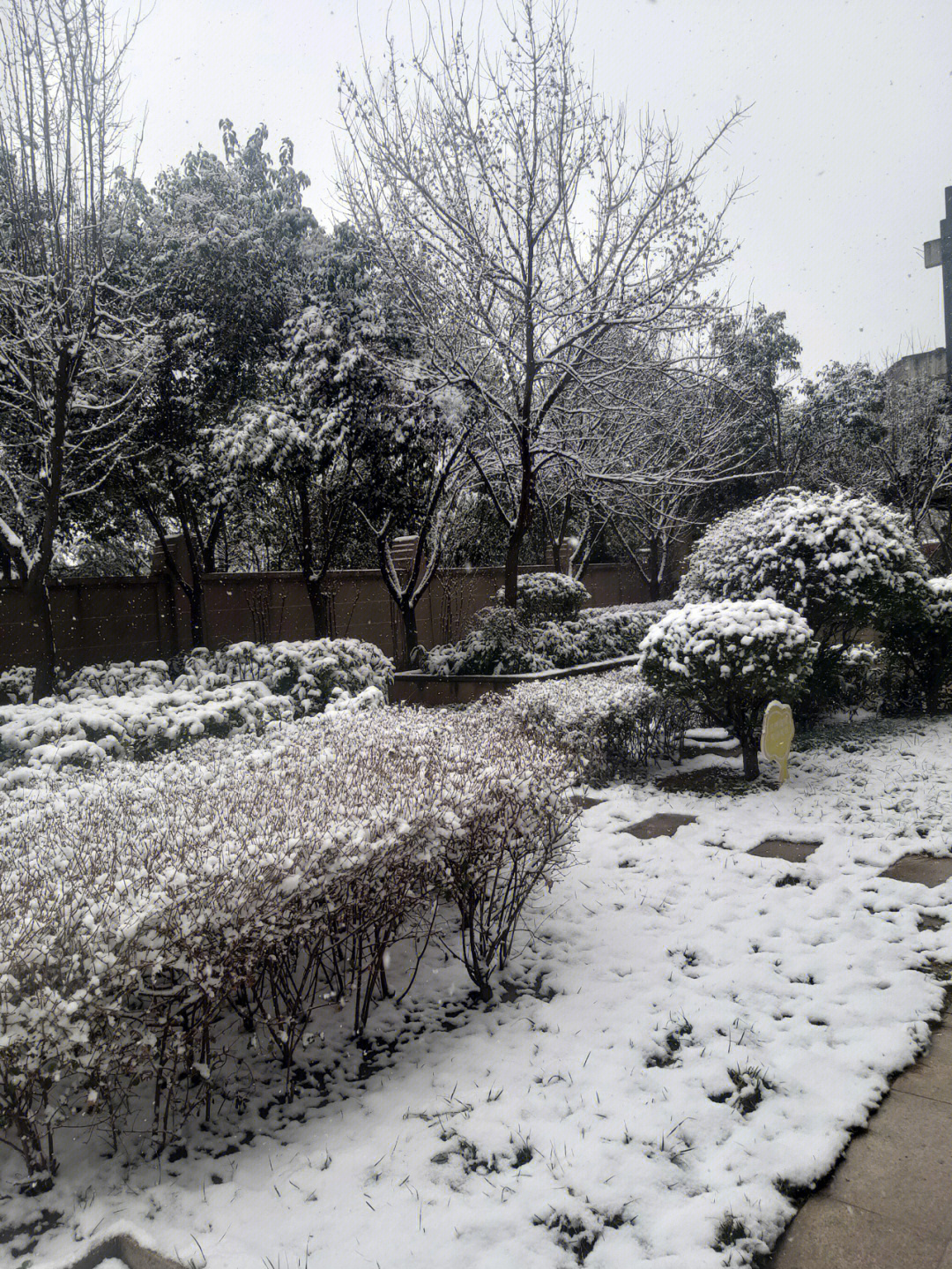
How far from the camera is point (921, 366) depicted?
24047 millimetres

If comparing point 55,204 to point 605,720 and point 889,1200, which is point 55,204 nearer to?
point 605,720

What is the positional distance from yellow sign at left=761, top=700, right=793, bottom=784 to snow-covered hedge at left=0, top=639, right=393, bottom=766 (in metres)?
2.83

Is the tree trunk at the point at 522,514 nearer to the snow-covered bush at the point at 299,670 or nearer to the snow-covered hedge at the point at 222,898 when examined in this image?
the snow-covered bush at the point at 299,670

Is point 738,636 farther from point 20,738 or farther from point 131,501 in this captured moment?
point 131,501

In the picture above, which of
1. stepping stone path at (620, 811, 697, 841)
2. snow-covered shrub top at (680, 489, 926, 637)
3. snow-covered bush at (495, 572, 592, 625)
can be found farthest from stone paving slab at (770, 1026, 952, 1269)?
snow-covered bush at (495, 572, 592, 625)

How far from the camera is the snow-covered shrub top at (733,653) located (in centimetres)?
548

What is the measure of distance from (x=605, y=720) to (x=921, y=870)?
2.51 metres

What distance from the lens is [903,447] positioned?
61.1 ft

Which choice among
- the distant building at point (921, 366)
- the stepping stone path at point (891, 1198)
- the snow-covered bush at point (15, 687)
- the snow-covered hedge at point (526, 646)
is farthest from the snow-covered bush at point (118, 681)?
the distant building at point (921, 366)

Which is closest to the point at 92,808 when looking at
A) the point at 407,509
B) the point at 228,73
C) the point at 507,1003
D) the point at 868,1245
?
the point at 507,1003

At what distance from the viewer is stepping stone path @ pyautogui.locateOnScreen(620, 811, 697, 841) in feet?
15.7

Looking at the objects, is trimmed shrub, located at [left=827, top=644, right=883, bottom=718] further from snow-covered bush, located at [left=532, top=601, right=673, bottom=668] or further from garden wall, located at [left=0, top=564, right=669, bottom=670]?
garden wall, located at [left=0, top=564, right=669, bottom=670]

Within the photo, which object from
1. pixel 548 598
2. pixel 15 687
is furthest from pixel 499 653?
pixel 15 687

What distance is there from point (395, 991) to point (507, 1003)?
0.44 metres
